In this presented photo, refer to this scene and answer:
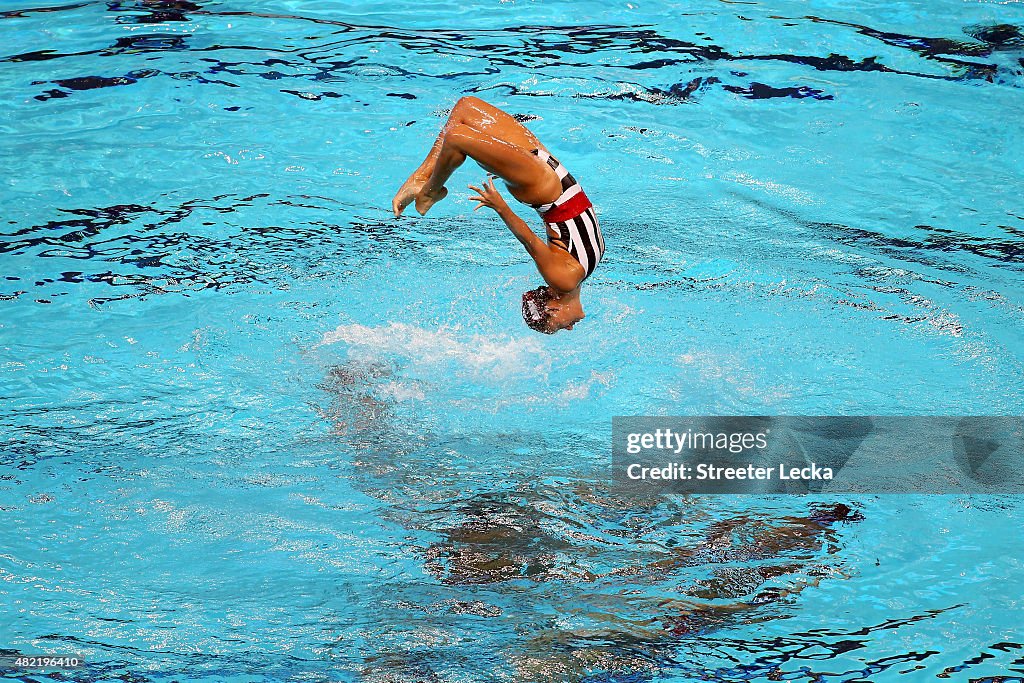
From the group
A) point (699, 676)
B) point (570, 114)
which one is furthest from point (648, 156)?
point (699, 676)

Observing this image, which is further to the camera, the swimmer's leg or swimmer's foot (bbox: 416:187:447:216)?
swimmer's foot (bbox: 416:187:447:216)

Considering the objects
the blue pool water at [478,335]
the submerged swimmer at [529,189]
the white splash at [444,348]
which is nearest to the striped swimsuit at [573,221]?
the submerged swimmer at [529,189]

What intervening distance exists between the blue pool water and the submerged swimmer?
3.15ft

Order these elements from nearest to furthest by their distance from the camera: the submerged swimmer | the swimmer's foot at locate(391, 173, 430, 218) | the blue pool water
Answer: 1. the blue pool water
2. the submerged swimmer
3. the swimmer's foot at locate(391, 173, 430, 218)

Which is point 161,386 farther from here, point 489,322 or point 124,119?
point 124,119

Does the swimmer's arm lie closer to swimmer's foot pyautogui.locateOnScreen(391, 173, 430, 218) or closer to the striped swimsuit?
the striped swimsuit

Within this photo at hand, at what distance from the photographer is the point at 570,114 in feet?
30.0

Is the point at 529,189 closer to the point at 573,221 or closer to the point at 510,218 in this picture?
the point at 573,221

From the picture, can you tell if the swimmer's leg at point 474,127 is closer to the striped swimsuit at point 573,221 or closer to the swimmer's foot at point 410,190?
the swimmer's foot at point 410,190

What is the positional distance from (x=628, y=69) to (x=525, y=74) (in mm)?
1085

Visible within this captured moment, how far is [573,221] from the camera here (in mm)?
4848

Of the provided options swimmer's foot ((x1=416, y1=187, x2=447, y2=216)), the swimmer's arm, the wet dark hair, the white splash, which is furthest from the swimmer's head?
the white splash

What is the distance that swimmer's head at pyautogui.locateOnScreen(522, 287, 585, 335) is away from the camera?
509cm

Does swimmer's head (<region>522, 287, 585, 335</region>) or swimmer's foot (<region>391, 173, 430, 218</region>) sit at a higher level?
swimmer's foot (<region>391, 173, 430, 218</region>)
